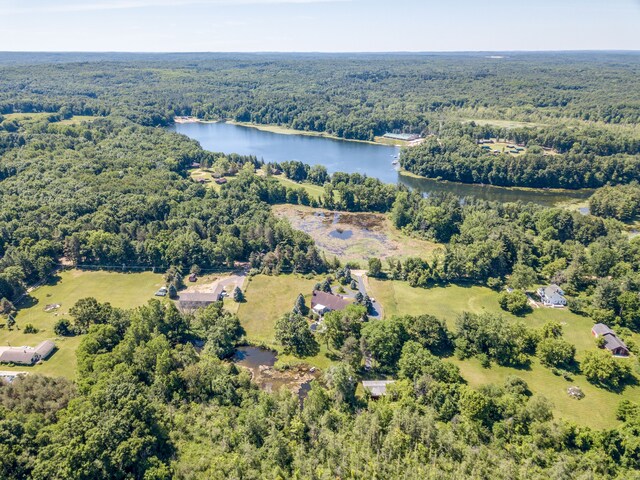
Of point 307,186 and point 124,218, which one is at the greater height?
point 124,218

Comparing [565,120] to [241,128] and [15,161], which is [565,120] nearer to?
[241,128]

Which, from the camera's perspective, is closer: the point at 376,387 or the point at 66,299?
the point at 376,387

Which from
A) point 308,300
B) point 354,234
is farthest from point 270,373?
point 354,234

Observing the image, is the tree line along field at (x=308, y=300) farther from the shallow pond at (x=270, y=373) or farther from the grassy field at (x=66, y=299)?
the shallow pond at (x=270, y=373)

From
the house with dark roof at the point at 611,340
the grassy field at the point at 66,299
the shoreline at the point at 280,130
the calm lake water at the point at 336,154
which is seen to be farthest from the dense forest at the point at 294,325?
the shoreline at the point at 280,130

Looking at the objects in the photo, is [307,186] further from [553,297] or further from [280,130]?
[280,130]

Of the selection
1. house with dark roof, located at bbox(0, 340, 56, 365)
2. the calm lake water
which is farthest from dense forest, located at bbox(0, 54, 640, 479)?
the calm lake water
